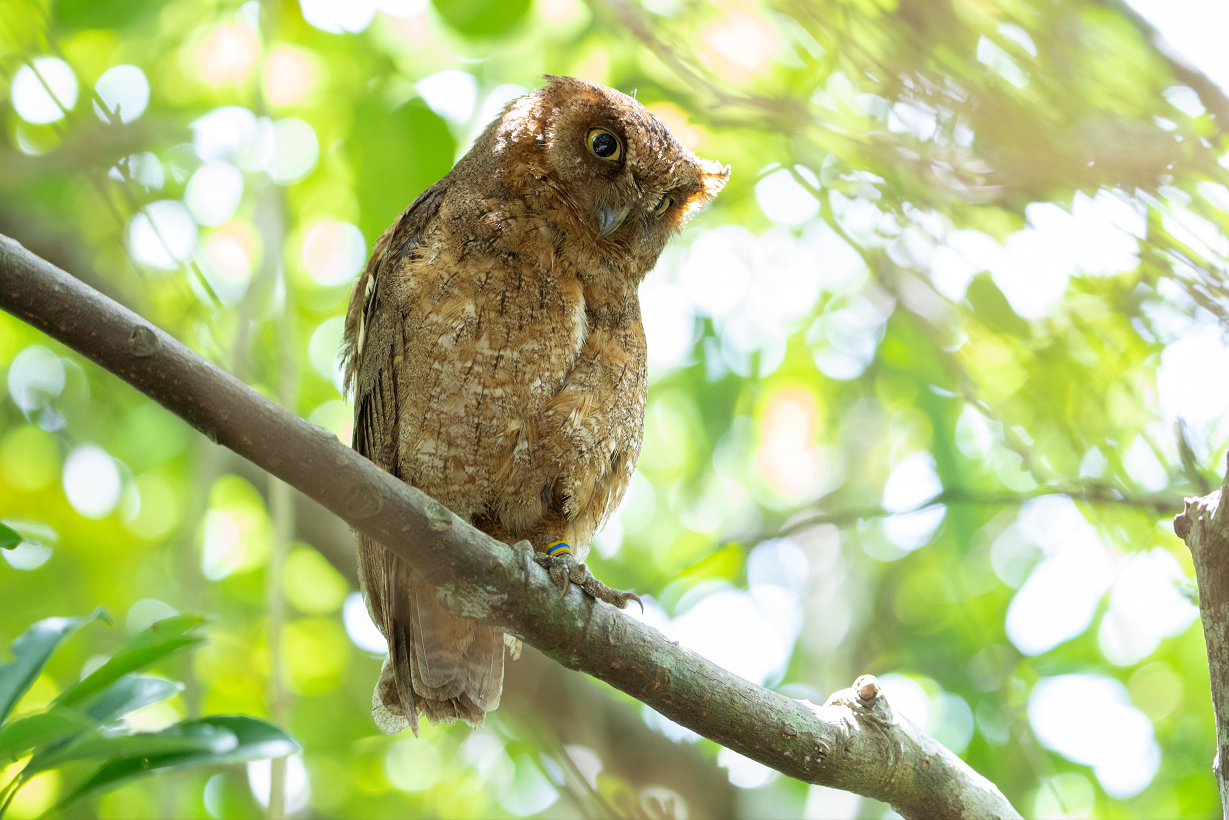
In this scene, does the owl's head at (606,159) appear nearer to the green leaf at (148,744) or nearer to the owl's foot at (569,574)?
the owl's foot at (569,574)

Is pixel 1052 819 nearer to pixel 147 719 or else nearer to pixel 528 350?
pixel 528 350

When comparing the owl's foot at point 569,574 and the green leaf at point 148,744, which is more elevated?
the owl's foot at point 569,574

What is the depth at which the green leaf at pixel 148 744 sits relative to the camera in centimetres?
154

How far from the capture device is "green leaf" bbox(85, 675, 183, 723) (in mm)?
1905

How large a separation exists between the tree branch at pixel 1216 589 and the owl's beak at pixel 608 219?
1600 millimetres

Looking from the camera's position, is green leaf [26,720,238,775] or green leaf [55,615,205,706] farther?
green leaf [55,615,205,706]

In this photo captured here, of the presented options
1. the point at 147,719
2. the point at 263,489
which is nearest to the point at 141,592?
the point at 147,719

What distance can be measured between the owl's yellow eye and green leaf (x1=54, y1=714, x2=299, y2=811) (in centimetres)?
181

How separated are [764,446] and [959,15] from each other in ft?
13.7

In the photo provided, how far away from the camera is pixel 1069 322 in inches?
104

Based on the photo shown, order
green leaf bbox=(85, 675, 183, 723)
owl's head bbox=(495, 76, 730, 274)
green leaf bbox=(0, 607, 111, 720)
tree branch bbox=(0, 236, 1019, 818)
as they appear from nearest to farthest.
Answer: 1. tree branch bbox=(0, 236, 1019, 818)
2. green leaf bbox=(0, 607, 111, 720)
3. green leaf bbox=(85, 675, 183, 723)
4. owl's head bbox=(495, 76, 730, 274)

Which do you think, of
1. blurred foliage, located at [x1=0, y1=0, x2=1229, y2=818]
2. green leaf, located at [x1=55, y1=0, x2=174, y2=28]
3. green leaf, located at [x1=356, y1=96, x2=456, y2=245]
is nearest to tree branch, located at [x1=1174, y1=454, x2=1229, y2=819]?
blurred foliage, located at [x1=0, y1=0, x2=1229, y2=818]

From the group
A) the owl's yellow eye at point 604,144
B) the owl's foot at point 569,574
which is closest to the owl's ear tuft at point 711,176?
the owl's yellow eye at point 604,144

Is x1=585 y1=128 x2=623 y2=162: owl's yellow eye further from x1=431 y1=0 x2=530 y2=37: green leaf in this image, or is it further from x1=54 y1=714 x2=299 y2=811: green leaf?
x1=54 y1=714 x2=299 y2=811: green leaf
